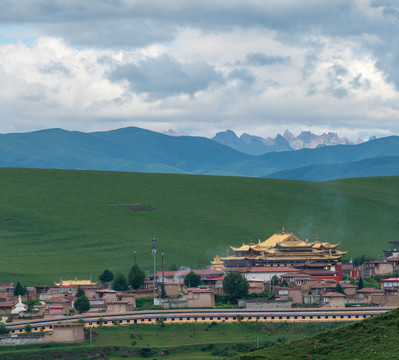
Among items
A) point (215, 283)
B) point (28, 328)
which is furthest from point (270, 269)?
point (28, 328)

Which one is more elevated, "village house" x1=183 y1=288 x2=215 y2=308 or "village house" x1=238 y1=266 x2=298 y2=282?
"village house" x1=238 y1=266 x2=298 y2=282

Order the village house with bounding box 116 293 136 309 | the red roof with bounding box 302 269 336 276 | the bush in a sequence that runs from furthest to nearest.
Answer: the red roof with bounding box 302 269 336 276
the village house with bounding box 116 293 136 309
the bush

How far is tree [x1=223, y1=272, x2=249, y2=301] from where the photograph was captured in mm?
137500

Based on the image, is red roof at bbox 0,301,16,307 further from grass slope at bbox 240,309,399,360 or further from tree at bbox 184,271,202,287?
grass slope at bbox 240,309,399,360

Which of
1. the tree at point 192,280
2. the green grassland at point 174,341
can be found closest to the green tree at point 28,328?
the green grassland at point 174,341

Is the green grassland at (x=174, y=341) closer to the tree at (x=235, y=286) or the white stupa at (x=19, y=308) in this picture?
the tree at (x=235, y=286)

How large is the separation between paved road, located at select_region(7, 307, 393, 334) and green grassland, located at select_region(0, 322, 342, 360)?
1.59 metres

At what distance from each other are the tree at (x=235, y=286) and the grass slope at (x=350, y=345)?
213ft

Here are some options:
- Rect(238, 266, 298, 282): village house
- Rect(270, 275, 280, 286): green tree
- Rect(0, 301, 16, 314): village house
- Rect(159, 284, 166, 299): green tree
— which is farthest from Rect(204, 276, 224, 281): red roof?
Rect(0, 301, 16, 314): village house

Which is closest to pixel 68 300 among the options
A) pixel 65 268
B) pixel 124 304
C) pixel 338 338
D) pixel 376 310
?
pixel 124 304

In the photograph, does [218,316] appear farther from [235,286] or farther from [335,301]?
[335,301]

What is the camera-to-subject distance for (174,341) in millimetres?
117938

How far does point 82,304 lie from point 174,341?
58.4 ft

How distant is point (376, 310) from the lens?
126m
